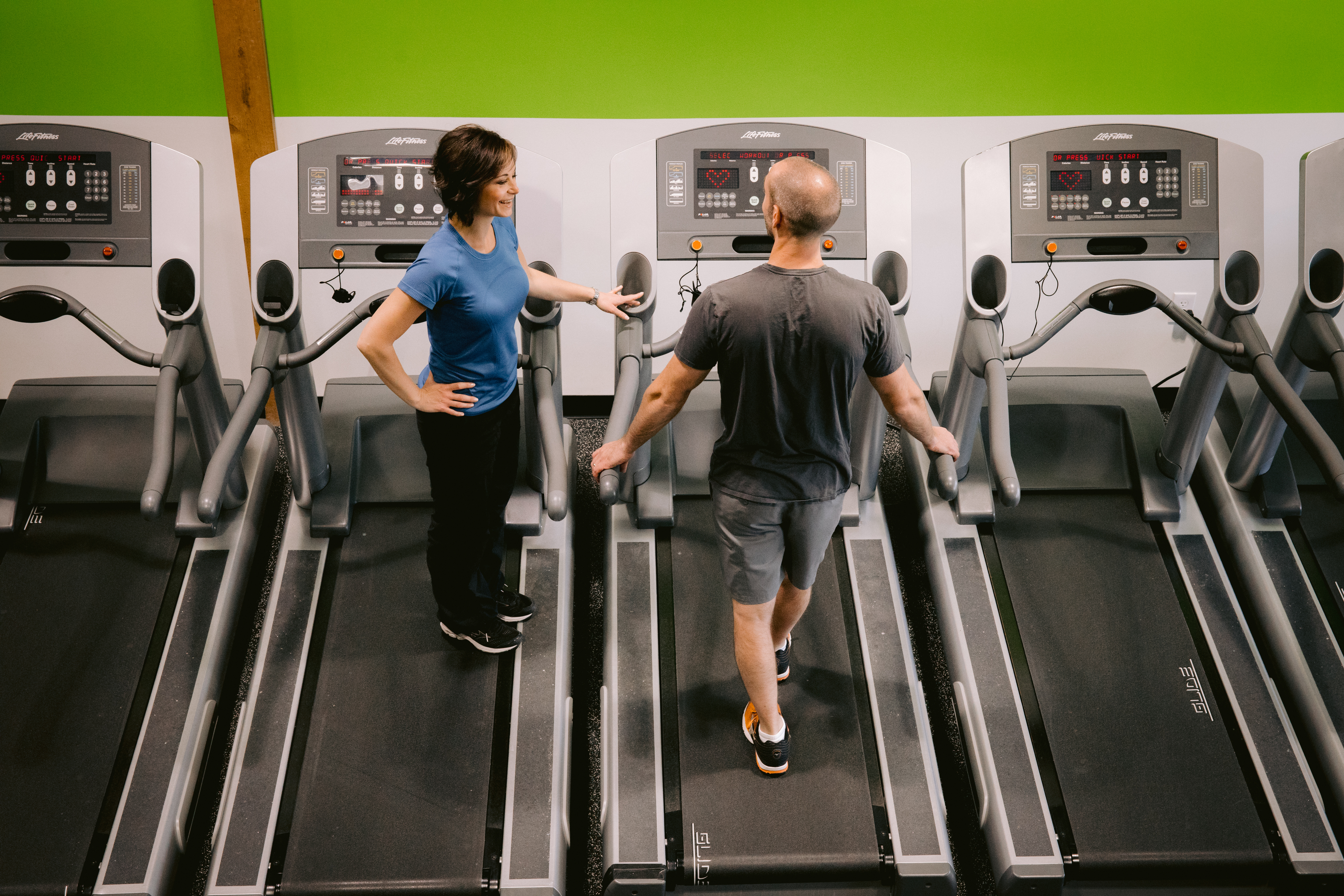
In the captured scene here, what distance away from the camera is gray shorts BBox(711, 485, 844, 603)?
197 cm

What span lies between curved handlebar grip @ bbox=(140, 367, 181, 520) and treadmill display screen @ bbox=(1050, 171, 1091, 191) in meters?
2.37

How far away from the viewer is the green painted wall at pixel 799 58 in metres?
3.22

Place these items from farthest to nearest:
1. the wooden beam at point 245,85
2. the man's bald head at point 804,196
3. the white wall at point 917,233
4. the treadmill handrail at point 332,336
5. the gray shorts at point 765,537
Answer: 1. the white wall at point 917,233
2. the wooden beam at point 245,85
3. the treadmill handrail at point 332,336
4. the gray shorts at point 765,537
5. the man's bald head at point 804,196

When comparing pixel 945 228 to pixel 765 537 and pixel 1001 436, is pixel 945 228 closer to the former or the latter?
pixel 1001 436

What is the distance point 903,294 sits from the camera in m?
2.55

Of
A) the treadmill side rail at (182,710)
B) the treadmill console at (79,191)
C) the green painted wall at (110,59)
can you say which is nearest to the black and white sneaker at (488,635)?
the treadmill side rail at (182,710)

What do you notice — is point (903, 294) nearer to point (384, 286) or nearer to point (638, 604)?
point (638, 604)

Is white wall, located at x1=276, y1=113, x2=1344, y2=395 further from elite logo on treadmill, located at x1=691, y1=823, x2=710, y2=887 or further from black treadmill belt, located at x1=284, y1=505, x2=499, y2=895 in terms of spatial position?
elite logo on treadmill, located at x1=691, y1=823, x2=710, y2=887

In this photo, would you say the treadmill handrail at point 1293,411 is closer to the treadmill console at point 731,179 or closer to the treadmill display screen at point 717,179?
the treadmill console at point 731,179

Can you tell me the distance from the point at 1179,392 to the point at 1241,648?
79cm

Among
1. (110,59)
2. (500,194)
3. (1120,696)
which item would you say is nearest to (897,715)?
(1120,696)

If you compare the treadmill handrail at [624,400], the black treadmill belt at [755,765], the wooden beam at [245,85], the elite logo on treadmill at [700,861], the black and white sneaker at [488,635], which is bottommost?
the elite logo on treadmill at [700,861]

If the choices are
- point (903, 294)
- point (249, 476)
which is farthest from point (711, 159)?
point (249, 476)

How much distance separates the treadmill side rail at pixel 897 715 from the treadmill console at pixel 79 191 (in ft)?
7.06
